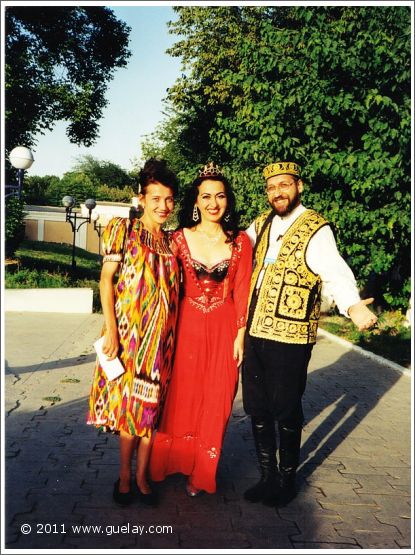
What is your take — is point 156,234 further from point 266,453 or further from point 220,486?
point 220,486

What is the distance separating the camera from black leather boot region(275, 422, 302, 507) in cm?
358

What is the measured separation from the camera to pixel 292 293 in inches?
138

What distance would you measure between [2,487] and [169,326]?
133 cm

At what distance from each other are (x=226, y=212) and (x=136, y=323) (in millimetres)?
1020

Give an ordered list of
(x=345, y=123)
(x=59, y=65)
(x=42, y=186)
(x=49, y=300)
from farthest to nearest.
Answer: (x=42, y=186) < (x=59, y=65) < (x=49, y=300) < (x=345, y=123)

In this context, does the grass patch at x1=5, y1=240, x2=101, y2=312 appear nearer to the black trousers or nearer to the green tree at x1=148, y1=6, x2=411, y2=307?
the green tree at x1=148, y1=6, x2=411, y2=307

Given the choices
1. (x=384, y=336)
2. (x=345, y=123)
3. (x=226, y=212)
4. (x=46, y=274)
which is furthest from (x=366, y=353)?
(x=46, y=274)

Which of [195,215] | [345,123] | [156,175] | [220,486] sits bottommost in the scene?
[220,486]

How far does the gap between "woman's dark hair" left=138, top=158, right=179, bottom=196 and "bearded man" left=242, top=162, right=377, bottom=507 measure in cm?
70

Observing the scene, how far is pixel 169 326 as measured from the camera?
342cm

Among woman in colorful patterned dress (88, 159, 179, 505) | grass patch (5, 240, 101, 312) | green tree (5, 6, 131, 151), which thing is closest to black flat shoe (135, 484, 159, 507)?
woman in colorful patterned dress (88, 159, 179, 505)

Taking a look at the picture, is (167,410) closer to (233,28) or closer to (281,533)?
(281,533)

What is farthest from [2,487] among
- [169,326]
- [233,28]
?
[233,28]

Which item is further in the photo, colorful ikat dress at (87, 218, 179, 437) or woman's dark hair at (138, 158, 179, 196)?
woman's dark hair at (138, 158, 179, 196)
